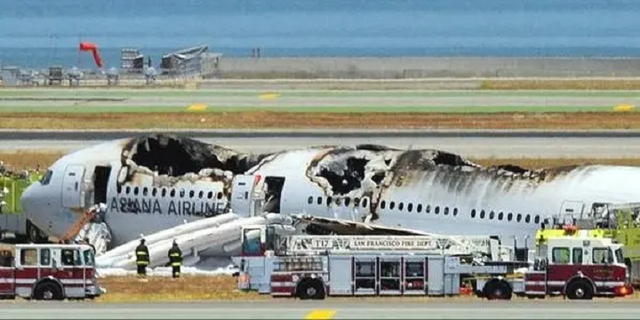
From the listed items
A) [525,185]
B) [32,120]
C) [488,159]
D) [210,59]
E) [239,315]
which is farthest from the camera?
[210,59]

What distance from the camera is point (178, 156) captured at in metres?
72.3

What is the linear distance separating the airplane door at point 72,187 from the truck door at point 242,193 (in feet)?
18.6

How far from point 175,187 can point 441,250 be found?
15041mm

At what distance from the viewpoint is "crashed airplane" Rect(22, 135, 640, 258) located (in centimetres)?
→ 6581

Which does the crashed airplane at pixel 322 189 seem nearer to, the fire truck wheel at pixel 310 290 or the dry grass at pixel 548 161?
the fire truck wheel at pixel 310 290

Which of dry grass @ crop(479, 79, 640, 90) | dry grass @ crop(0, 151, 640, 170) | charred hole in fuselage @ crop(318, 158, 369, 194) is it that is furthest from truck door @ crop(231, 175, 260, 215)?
dry grass @ crop(479, 79, 640, 90)

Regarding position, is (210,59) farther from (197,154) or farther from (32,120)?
(197,154)

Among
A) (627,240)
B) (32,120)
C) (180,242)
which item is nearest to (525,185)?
(627,240)

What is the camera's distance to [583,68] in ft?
504

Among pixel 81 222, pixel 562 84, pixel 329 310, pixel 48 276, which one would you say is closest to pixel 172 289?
pixel 48 276

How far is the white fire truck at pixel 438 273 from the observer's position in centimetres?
5469

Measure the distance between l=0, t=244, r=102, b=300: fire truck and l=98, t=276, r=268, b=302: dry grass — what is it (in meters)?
0.75

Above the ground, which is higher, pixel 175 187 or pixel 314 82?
pixel 314 82

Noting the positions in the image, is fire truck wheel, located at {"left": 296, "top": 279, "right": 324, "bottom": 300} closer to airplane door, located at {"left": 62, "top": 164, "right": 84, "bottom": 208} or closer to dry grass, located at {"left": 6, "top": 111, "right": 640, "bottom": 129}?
airplane door, located at {"left": 62, "top": 164, "right": 84, "bottom": 208}
